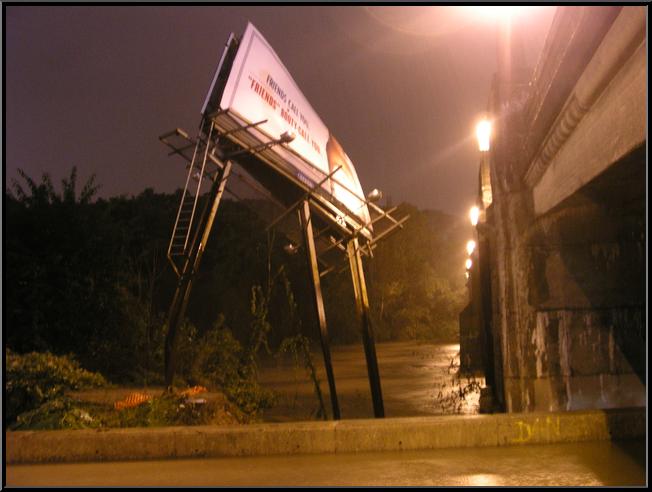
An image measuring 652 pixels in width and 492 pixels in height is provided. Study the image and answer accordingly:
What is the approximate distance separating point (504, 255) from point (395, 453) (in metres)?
4.12

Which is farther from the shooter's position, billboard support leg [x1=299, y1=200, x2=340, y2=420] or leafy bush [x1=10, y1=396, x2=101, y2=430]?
billboard support leg [x1=299, y1=200, x2=340, y2=420]

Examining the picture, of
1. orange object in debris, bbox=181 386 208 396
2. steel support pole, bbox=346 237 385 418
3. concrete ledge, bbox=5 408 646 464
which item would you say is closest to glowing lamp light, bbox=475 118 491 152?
steel support pole, bbox=346 237 385 418

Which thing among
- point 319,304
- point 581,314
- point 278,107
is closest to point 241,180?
point 278,107

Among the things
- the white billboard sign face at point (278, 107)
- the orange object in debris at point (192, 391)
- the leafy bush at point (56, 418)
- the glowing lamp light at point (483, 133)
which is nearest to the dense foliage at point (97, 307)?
the orange object in debris at point (192, 391)

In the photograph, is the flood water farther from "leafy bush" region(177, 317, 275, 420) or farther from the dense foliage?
the dense foliage

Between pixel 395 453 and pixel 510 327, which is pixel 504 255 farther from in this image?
pixel 395 453

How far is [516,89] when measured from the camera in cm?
1028

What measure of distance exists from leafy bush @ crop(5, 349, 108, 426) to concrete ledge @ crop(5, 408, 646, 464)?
1.69 metres

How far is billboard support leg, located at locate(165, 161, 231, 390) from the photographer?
9992 mm

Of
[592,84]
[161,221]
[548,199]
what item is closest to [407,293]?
[161,221]

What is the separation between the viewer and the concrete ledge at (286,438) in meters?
6.95

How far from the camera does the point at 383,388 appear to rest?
1597cm

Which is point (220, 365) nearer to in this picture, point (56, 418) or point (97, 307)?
point (97, 307)

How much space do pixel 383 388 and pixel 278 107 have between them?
792cm
